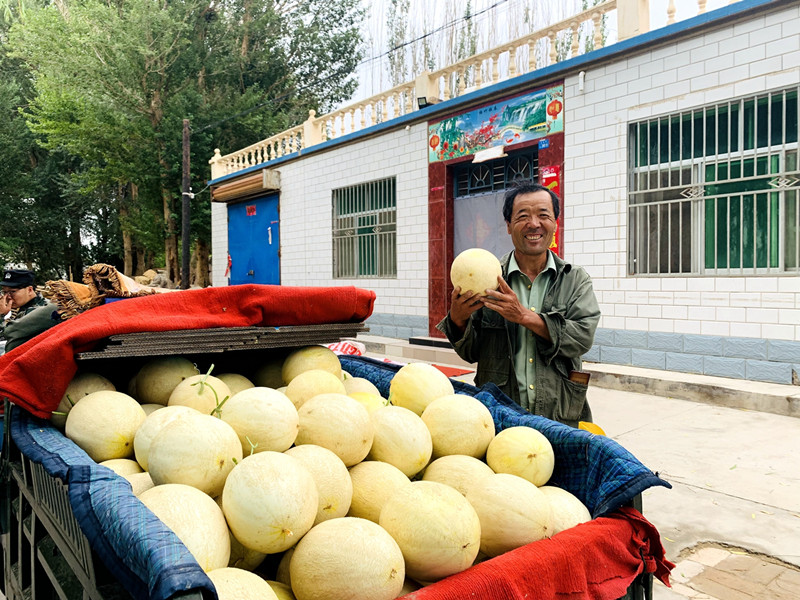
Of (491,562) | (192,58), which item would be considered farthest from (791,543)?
(192,58)

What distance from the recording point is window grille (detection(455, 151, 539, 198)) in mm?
8562

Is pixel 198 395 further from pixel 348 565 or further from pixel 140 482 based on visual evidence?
pixel 348 565

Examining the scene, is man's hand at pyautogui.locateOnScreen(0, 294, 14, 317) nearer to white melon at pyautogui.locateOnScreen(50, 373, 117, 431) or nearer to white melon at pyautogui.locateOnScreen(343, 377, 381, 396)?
white melon at pyautogui.locateOnScreen(50, 373, 117, 431)

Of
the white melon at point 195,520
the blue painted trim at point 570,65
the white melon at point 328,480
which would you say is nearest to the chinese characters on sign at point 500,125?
the blue painted trim at point 570,65

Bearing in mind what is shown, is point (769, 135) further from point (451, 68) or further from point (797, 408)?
point (451, 68)

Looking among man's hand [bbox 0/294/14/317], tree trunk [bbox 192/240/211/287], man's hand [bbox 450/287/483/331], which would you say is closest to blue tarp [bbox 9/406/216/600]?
man's hand [bbox 450/287/483/331]

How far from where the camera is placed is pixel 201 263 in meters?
21.3

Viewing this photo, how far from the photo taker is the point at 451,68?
31.5 ft

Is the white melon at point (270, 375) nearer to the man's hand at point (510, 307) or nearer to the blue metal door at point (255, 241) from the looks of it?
the man's hand at point (510, 307)

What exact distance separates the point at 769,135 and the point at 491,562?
21.1ft

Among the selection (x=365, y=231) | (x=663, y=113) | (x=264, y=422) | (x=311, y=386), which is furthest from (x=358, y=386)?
(x=365, y=231)

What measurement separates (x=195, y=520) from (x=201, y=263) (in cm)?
2145

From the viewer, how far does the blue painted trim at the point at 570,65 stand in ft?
20.2

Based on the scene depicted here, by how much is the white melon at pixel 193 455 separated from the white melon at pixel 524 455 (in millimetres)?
733
